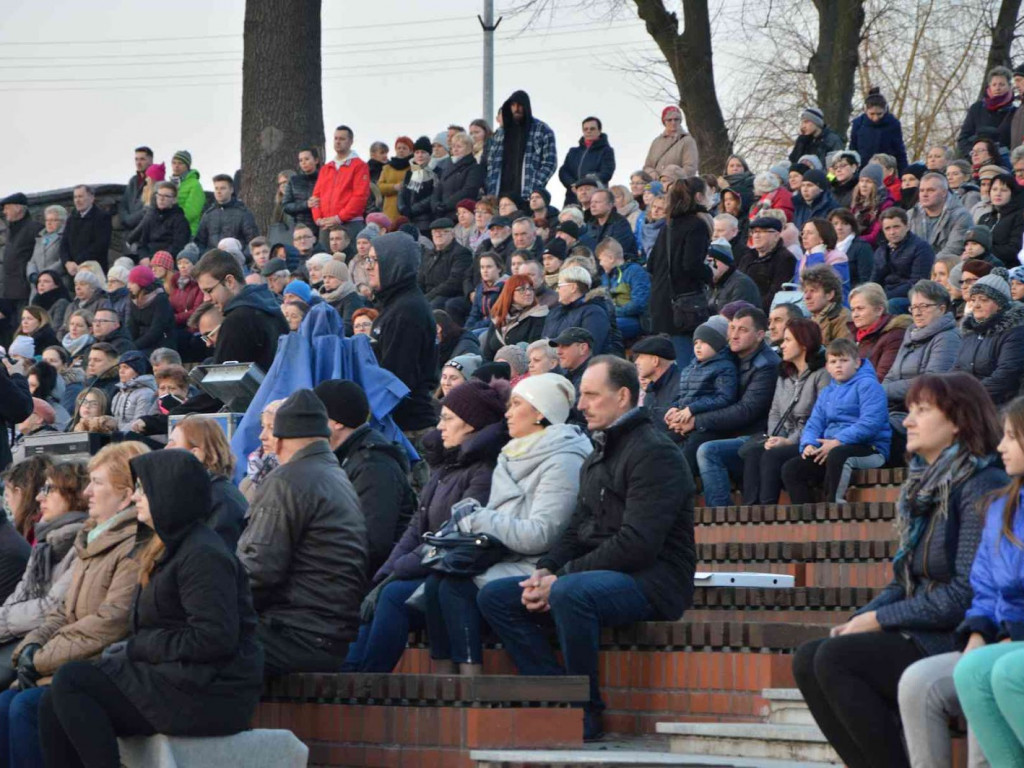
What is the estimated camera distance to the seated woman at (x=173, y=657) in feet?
22.0

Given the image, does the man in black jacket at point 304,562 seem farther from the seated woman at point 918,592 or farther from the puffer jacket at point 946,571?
the puffer jacket at point 946,571

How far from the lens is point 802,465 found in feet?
35.0

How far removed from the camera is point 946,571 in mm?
6141

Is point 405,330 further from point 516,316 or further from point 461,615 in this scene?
point 516,316

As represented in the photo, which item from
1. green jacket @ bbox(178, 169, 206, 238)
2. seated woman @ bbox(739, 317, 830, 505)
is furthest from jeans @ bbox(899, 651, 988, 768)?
green jacket @ bbox(178, 169, 206, 238)

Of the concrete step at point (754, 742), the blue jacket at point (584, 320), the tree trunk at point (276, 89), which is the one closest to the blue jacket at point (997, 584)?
the concrete step at point (754, 742)

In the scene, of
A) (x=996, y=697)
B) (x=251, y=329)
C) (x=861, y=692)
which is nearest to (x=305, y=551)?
(x=861, y=692)

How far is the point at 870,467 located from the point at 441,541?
3660 millimetres

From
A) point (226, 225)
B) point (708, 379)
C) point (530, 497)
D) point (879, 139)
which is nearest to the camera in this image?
point (530, 497)

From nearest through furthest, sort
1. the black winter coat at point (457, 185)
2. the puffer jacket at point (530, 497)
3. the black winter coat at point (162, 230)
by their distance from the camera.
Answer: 1. the puffer jacket at point (530, 497)
2. the black winter coat at point (457, 185)
3. the black winter coat at point (162, 230)

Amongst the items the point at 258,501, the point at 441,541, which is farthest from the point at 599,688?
the point at 258,501

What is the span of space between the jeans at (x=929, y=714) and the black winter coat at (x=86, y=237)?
19206 mm

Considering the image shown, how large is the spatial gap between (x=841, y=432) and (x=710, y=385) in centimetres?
129

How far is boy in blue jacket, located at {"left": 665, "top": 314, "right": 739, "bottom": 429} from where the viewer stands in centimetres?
1154
